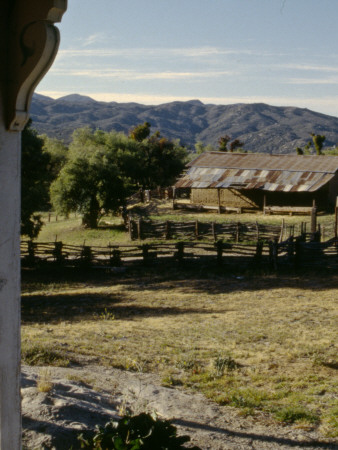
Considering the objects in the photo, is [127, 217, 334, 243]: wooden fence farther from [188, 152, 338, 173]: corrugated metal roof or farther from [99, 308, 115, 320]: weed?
[99, 308, 115, 320]: weed

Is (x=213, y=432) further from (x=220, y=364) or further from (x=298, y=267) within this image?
(x=298, y=267)

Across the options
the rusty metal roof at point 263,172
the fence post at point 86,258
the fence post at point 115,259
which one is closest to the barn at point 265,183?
the rusty metal roof at point 263,172

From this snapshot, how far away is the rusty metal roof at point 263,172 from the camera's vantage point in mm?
37688

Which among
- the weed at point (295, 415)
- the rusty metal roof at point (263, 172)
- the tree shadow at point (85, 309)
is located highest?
the rusty metal roof at point (263, 172)

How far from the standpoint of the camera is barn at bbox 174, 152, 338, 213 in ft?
123

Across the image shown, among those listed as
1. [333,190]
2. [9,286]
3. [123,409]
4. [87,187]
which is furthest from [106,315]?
[333,190]

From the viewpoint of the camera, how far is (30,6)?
2004 millimetres

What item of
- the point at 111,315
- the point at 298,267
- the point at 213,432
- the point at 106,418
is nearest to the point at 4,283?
the point at 106,418

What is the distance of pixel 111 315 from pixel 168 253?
331 inches

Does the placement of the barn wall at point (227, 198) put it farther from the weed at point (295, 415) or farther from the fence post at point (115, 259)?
the weed at point (295, 415)

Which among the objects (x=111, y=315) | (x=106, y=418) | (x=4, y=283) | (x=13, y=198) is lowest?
(x=111, y=315)

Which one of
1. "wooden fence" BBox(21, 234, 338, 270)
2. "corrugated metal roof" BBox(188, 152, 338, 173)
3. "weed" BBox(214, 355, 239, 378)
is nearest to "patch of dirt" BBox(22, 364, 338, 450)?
"weed" BBox(214, 355, 239, 378)

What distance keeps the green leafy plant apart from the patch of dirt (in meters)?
0.37

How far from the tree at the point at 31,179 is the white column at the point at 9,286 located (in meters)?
18.8
